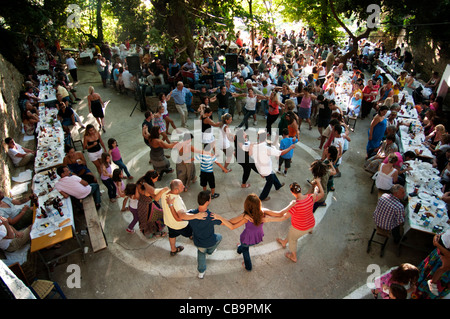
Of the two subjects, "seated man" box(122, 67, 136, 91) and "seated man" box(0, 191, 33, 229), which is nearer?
"seated man" box(0, 191, 33, 229)

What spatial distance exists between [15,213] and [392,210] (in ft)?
22.2

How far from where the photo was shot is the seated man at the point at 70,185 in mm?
5285

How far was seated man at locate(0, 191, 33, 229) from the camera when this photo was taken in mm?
Result: 5043

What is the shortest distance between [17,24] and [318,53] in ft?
54.1

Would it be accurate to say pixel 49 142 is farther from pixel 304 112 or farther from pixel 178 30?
pixel 178 30

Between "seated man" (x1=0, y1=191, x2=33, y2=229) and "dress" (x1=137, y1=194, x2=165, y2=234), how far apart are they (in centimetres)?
220

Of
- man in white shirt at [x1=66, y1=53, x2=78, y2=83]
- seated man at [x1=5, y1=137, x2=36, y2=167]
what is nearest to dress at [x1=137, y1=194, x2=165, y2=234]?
seated man at [x1=5, y1=137, x2=36, y2=167]

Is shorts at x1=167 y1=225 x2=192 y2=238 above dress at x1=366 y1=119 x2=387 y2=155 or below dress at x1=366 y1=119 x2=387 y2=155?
below

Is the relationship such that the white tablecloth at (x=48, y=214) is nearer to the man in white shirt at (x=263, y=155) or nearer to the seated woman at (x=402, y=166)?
the man in white shirt at (x=263, y=155)

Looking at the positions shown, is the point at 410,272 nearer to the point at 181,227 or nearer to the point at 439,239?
the point at 439,239

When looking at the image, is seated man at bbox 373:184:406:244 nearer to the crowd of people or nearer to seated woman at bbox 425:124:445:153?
the crowd of people

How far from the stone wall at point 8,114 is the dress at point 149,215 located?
358cm

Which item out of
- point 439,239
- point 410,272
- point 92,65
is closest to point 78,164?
point 410,272
